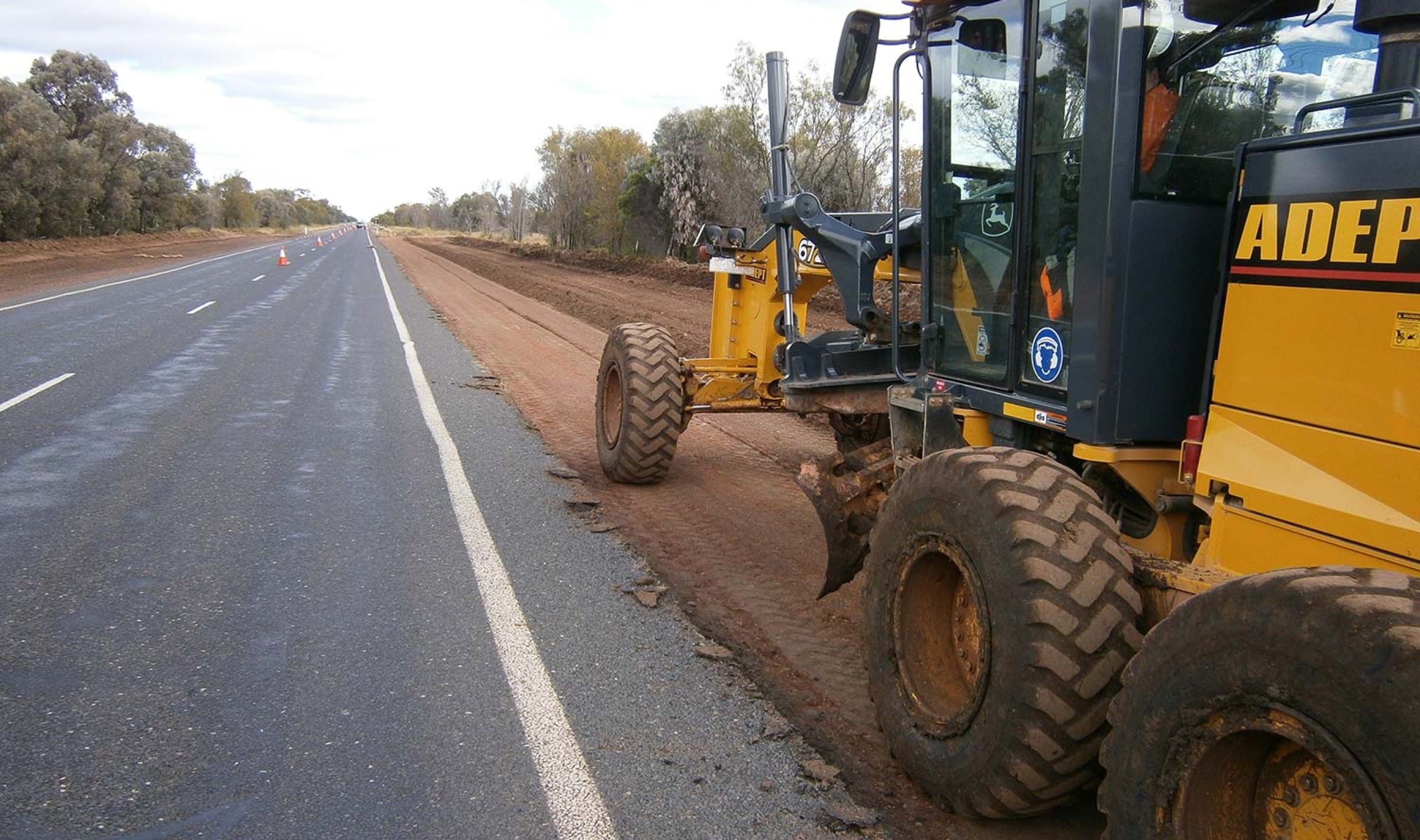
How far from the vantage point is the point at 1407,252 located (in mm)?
2420

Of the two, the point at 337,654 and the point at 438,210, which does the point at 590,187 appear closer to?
the point at 337,654

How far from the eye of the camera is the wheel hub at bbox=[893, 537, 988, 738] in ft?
11.8

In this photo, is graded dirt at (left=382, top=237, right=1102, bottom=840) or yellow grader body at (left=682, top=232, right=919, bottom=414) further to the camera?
yellow grader body at (left=682, top=232, right=919, bottom=414)

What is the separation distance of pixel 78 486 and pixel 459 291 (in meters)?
21.6

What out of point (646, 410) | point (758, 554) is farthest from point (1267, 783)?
point (646, 410)

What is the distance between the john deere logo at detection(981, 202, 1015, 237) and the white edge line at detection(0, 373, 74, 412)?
9659 mm

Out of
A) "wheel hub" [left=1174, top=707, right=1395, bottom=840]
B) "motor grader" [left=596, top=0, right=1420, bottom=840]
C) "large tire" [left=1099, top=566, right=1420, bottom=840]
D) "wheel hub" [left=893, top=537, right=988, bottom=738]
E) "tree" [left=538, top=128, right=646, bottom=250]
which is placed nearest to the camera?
"large tire" [left=1099, top=566, right=1420, bottom=840]

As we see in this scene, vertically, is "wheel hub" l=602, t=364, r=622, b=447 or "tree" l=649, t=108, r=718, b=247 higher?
"tree" l=649, t=108, r=718, b=247

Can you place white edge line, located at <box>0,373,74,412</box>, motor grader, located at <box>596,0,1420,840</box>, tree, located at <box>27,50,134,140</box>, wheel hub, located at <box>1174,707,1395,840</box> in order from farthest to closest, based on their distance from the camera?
1. tree, located at <box>27,50,134,140</box>
2. white edge line, located at <box>0,373,74,412</box>
3. motor grader, located at <box>596,0,1420,840</box>
4. wheel hub, located at <box>1174,707,1395,840</box>

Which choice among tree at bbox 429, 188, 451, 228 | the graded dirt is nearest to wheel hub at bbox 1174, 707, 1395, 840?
the graded dirt

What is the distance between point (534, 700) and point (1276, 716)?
287 centimetres

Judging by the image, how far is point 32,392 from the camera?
1058 cm

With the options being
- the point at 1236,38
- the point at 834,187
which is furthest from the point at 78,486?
the point at 834,187

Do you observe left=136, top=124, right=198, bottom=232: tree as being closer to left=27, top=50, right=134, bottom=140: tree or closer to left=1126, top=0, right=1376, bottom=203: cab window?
left=27, top=50, right=134, bottom=140: tree
